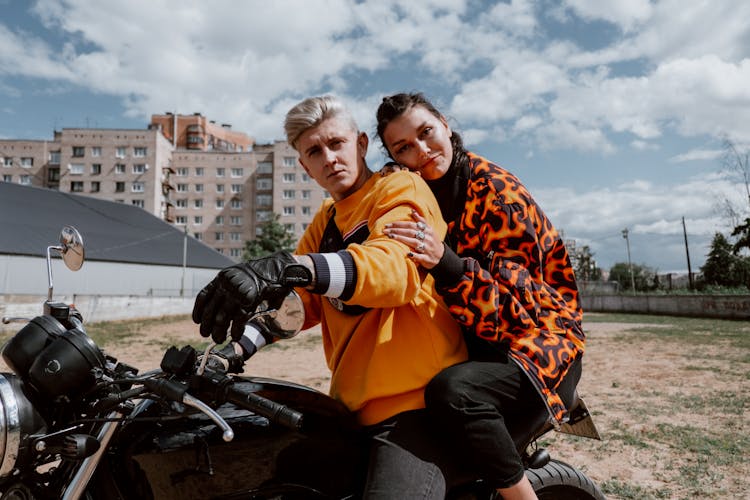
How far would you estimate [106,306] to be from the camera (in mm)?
24844

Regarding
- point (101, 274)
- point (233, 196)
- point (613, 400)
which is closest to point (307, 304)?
point (613, 400)

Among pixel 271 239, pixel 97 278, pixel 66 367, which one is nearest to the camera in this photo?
pixel 66 367

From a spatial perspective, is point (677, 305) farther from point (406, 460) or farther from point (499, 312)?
point (406, 460)

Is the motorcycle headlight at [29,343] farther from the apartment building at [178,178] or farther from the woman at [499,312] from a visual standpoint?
the apartment building at [178,178]

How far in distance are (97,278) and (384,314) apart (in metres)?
38.4

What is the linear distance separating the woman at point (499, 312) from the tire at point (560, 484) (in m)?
0.44

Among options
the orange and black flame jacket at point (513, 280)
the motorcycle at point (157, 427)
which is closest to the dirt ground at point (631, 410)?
the orange and black flame jacket at point (513, 280)

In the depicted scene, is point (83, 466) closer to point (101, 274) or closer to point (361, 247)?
point (361, 247)

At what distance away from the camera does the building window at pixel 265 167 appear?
240 ft

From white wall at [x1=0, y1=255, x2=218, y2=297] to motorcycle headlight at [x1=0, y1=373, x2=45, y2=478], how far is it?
97.7 feet

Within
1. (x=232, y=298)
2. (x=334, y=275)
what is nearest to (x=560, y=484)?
(x=334, y=275)

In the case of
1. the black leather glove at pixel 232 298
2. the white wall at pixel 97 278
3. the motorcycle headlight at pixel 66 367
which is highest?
the white wall at pixel 97 278

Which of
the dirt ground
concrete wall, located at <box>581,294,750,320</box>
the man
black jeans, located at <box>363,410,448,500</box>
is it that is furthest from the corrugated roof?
black jeans, located at <box>363,410,448,500</box>

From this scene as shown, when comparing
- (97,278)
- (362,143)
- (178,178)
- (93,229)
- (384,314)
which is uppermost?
(178,178)
